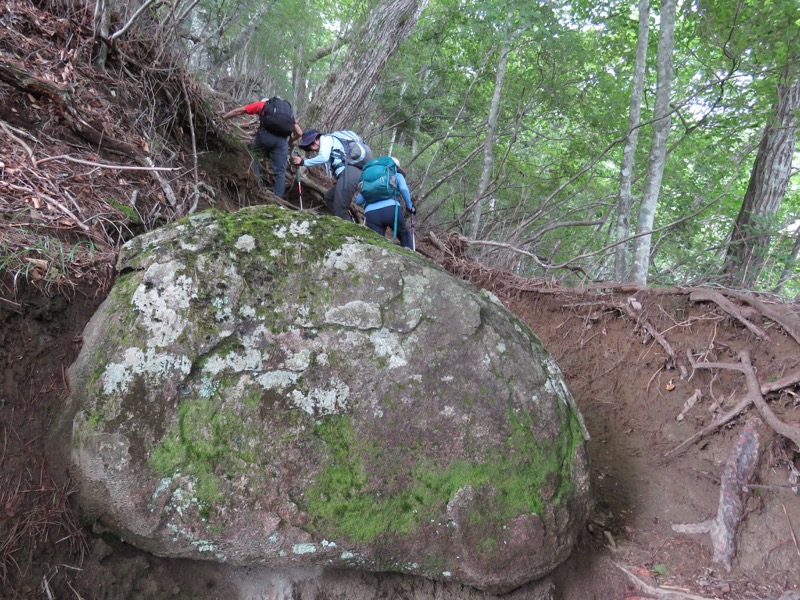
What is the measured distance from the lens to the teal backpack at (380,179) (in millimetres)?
4586

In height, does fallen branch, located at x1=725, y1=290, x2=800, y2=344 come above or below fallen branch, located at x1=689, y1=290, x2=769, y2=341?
above

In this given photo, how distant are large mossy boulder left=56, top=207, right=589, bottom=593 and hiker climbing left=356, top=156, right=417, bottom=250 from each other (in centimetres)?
221

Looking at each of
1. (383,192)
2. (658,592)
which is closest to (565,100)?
(383,192)

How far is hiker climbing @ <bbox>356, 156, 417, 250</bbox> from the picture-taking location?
460 cm

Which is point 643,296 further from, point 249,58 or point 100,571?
point 249,58

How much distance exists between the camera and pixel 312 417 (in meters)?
2.14

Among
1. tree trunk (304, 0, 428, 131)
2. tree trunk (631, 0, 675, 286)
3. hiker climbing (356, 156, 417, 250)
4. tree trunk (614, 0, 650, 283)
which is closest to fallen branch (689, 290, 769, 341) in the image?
tree trunk (631, 0, 675, 286)

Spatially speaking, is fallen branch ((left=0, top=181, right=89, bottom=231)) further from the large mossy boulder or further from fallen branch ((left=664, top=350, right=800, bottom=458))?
fallen branch ((left=664, top=350, right=800, bottom=458))

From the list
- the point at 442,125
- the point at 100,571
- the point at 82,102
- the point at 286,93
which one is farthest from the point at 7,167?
the point at 286,93

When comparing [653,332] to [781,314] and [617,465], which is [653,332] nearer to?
[781,314]

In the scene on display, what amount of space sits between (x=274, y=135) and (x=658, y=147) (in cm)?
431

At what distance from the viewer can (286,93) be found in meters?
10.6

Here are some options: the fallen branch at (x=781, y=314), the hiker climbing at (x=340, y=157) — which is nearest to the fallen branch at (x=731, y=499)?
the fallen branch at (x=781, y=314)

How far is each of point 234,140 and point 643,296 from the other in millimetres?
4313
